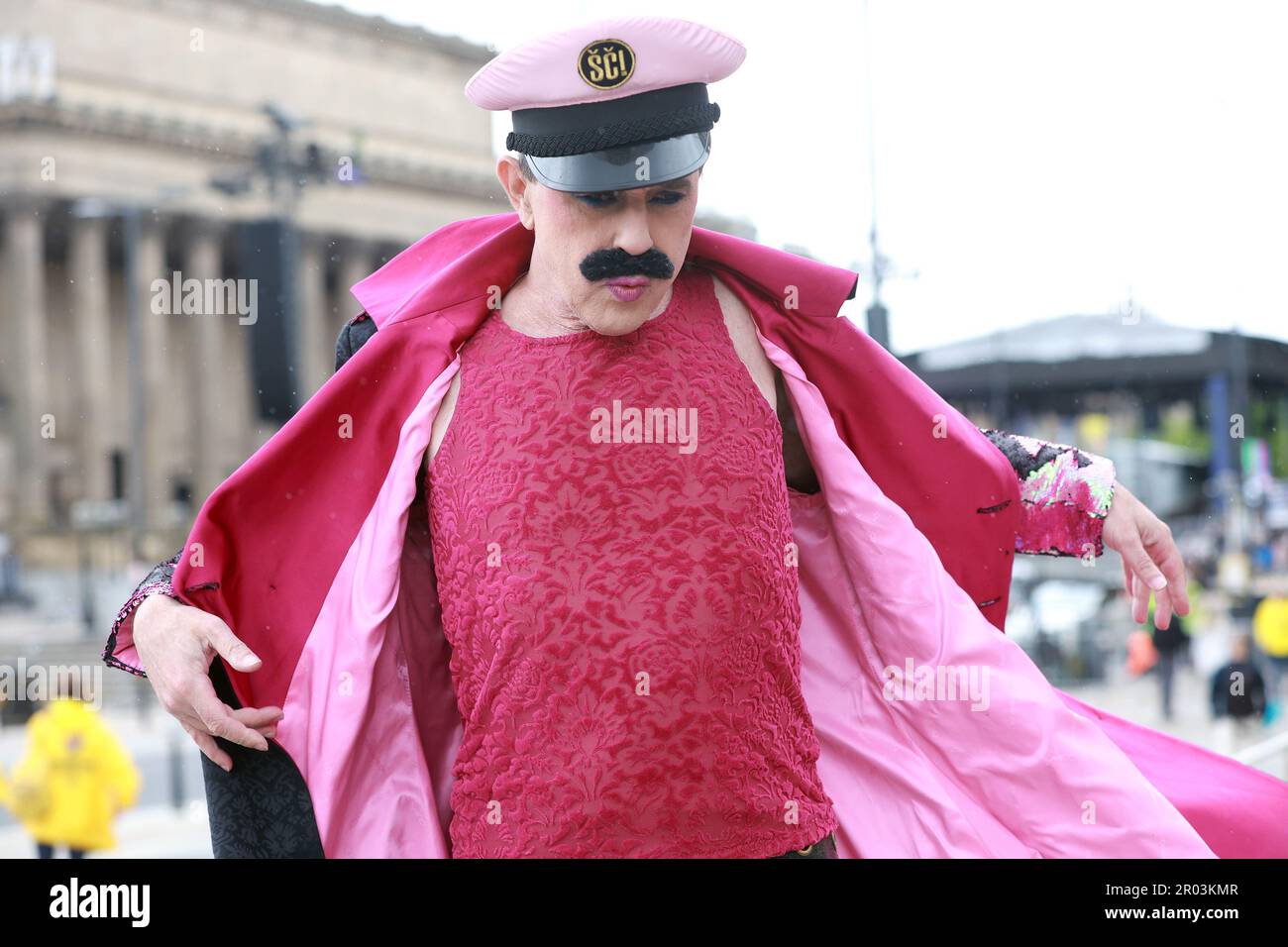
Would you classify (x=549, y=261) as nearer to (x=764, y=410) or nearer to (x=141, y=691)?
(x=764, y=410)

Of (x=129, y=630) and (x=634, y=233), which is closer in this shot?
(x=634, y=233)

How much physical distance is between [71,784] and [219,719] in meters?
4.53

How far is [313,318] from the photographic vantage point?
22.3 m

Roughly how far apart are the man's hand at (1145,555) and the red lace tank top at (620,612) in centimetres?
50

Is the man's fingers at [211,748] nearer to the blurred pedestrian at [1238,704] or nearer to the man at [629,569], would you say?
the man at [629,569]

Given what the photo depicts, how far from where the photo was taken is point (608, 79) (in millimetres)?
1789

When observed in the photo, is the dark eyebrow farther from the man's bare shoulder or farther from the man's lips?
the man's bare shoulder

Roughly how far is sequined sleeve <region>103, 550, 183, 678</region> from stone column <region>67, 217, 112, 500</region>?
30.2 m

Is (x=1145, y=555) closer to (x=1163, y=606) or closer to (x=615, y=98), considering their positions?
(x=1163, y=606)

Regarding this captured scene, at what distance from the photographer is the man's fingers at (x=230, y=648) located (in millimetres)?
1797

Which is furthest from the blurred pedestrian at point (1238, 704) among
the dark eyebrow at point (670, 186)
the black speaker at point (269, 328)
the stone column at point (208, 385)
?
the stone column at point (208, 385)

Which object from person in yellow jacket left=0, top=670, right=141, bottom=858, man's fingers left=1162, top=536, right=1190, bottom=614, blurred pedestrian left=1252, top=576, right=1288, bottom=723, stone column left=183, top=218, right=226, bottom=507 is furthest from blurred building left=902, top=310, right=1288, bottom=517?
stone column left=183, top=218, right=226, bottom=507

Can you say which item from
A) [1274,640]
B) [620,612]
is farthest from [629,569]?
[1274,640]
